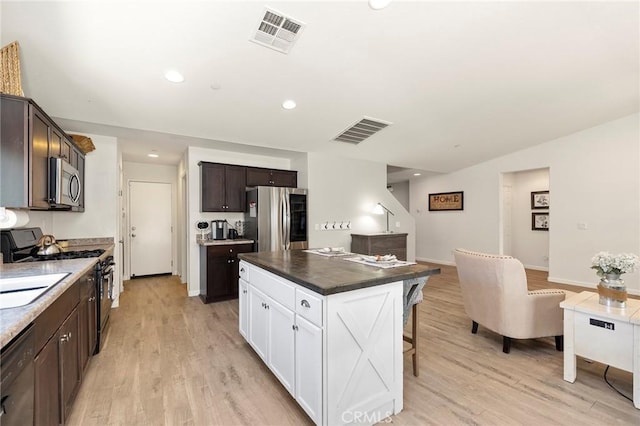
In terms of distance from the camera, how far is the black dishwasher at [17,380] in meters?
0.93

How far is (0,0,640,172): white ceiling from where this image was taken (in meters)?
2.06

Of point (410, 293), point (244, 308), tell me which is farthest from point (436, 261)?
point (244, 308)

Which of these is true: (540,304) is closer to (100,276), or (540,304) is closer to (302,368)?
(302,368)

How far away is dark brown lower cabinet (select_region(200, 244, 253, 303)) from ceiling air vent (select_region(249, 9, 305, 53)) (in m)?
2.96

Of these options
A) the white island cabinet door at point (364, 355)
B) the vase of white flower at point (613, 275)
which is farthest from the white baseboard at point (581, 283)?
the white island cabinet door at point (364, 355)

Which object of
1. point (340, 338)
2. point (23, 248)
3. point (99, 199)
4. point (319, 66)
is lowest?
point (340, 338)

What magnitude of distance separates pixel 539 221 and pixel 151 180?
337 inches

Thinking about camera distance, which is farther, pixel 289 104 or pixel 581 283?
pixel 581 283

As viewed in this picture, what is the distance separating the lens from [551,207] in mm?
5551

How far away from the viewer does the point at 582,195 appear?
515cm

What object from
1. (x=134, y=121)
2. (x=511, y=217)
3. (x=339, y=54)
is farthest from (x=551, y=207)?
(x=134, y=121)

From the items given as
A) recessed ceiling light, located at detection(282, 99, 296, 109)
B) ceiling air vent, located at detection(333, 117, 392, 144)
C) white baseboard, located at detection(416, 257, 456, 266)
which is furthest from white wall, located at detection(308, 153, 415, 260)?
white baseboard, located at detection(416, 257, 456, 266)

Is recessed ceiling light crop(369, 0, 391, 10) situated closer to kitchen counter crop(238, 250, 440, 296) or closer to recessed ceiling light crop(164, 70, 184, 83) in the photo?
recessed ceiling light crop(164, 70, 184, 83)

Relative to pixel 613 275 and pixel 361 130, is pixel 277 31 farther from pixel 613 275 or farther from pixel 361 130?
pixel 613 275
